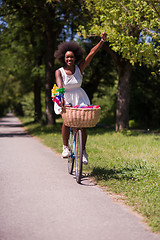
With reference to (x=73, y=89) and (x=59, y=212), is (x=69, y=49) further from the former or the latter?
(x=59, y=212)

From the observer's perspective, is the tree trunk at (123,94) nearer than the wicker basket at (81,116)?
No

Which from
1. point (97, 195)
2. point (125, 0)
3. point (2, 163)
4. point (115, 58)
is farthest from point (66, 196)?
point (115, 58)

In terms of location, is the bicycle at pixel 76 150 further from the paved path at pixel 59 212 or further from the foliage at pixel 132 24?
the foliage at pixel 132 24

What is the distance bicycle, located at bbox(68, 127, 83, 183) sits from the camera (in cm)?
493

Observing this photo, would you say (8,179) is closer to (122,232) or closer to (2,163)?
(2,163)

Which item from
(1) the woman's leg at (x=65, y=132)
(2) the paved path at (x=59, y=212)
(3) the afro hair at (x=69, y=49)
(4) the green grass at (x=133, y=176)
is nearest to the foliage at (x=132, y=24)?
(4) the green grass at (x=133, y=176)

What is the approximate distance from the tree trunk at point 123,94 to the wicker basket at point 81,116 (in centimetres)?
922

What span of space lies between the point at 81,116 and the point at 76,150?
80 centimetres

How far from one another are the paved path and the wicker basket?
99 cm

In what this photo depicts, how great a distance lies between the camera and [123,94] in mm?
13844

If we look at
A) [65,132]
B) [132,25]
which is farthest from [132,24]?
[65,132]

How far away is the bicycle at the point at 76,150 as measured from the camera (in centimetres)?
493

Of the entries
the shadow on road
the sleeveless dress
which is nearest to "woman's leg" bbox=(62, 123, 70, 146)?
the sleeveless dress

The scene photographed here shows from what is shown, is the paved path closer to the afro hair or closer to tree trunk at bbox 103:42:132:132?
the afro hair
